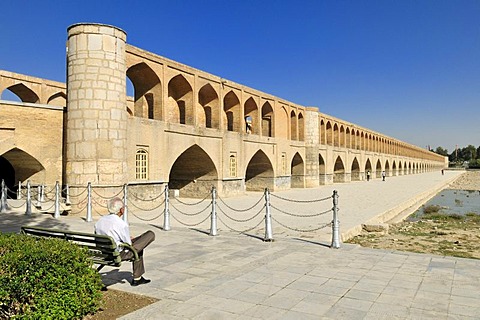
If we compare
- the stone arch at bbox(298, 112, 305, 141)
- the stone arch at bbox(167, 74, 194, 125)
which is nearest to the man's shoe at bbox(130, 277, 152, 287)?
the stone arch at bbox(167, 74, 194, 125)

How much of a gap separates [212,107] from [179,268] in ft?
47.5

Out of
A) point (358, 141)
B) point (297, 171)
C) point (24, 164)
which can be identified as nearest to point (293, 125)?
point (297, 171)

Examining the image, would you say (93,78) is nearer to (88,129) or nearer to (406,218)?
(88,129)

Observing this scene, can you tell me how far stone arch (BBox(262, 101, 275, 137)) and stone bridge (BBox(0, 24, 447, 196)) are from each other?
2.6 inches

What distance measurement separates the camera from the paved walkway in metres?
3.85

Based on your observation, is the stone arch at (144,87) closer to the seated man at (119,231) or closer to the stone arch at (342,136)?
the seated man at (119,231)

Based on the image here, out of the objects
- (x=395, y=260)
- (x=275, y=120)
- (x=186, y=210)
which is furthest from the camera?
(x=275, y=120)

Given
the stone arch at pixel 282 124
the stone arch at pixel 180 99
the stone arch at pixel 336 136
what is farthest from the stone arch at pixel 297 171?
the stone arch at pixel 180 99

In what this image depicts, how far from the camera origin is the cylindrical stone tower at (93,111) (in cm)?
1231

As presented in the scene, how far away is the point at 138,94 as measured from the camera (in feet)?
52.9

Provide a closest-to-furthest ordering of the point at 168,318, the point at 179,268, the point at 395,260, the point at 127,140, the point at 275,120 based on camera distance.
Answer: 1. the point at 168,318
2. the point at 179,268
3. the point at 395,260
4. the point at 127,140
5. the point at 275,120

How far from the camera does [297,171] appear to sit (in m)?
28.2

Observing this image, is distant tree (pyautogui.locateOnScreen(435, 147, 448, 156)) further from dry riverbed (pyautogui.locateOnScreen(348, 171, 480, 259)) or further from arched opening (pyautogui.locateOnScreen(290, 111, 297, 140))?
dry riverbed (pyautogui.locateOnScreen(348, 171, 480, 259))

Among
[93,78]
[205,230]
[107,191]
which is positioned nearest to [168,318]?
[205,230]
